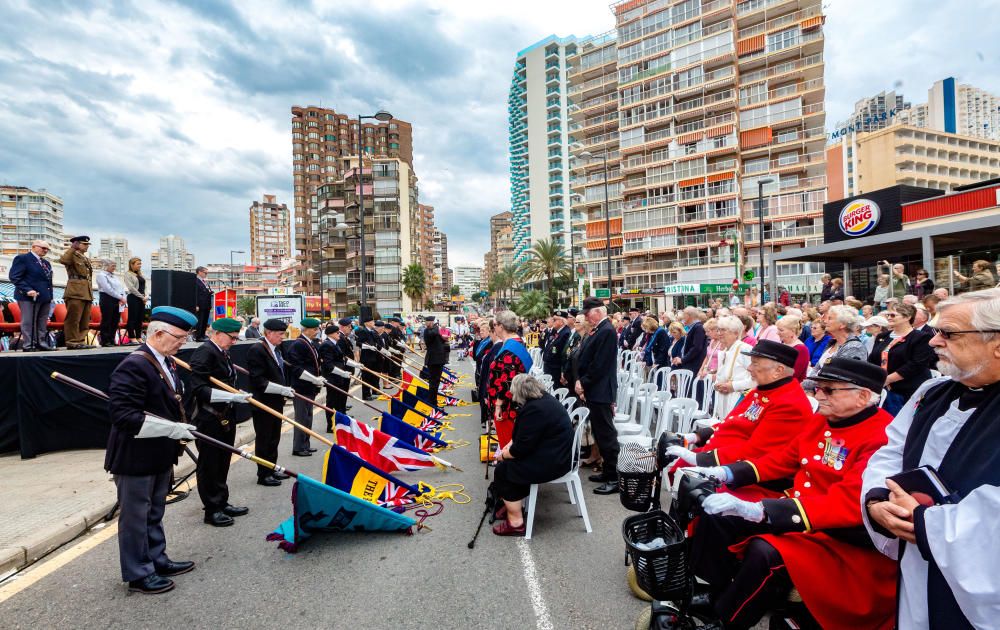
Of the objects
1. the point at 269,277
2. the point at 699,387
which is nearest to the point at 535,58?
the point at 699,387

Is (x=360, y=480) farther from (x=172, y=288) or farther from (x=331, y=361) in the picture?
(x=172, y=288)

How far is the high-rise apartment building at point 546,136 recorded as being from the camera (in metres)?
89.9

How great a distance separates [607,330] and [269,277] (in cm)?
17004

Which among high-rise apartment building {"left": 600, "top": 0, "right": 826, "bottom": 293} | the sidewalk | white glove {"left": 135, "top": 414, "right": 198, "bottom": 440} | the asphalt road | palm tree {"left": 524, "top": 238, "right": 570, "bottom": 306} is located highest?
high-rise apartment building {"left": 600, "top": 0, "right": 826, "bottom": 293}

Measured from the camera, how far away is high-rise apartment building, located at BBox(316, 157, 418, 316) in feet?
216

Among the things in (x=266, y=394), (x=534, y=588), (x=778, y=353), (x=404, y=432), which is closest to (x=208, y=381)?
(x=266, y=394)

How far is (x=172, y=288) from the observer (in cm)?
1080

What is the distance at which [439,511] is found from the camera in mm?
5180

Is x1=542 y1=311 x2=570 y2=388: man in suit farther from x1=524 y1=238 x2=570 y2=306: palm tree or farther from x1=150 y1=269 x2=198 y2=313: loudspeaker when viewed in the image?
x1=524 y1=238 x2=570 y2=306: palm tree

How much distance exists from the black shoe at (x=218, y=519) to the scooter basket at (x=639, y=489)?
398 cm

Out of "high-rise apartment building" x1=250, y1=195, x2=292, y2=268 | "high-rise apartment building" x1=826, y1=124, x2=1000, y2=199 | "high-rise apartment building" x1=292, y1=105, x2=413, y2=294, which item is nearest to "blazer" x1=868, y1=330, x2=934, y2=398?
"high-rise apartment building" x1=826, y1=124, x2=1000, y2=199

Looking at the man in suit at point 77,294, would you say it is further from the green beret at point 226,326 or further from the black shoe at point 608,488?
the black shoe at point 608,488

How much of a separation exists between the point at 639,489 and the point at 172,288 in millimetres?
11072

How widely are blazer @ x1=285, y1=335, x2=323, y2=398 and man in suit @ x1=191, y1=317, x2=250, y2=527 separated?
2350 millimetres
